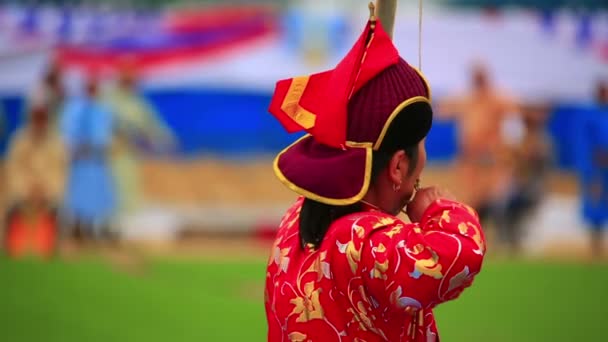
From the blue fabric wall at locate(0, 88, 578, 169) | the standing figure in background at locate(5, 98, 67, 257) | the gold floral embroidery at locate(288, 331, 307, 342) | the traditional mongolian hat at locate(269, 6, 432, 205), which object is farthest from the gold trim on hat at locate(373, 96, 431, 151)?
the blue fabric wall at locate(0, 88, 578, 169)

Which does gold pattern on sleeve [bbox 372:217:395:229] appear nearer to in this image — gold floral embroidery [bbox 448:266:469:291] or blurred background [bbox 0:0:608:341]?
gold floral embroidery [bbox 448:266:469:291]

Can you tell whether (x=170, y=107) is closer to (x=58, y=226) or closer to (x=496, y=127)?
(x=58, y=226)

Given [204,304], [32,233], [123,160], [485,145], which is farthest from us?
[485,145]

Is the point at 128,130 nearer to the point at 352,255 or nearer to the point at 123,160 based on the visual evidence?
the point at 123,160

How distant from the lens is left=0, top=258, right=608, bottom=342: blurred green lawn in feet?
19.0

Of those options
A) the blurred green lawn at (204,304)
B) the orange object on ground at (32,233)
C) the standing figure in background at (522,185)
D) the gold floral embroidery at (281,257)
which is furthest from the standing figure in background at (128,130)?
the gold floral embroidery at (281,257)

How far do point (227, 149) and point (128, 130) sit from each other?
261 cm

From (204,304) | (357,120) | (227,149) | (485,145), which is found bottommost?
(227,149)


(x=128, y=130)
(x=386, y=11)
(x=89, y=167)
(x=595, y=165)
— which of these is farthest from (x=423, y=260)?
(x=128, y=130)

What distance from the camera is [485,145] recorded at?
386 inches

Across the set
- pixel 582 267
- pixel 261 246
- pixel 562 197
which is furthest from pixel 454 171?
pixel 582 267

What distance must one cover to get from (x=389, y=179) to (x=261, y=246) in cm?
793

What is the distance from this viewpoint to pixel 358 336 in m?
1.88

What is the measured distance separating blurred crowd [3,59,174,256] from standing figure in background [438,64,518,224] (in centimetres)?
318
